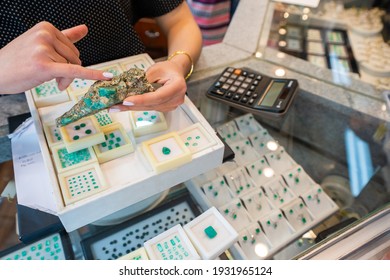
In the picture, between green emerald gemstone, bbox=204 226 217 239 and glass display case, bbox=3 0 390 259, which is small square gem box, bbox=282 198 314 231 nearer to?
glass display case, bbox=3 0 390 259

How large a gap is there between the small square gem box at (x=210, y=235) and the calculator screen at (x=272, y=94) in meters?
0.35

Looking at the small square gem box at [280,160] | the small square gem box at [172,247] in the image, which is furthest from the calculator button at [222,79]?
the small square gem box at [172,247]

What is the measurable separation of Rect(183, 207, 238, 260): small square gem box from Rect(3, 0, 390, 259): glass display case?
5 centimetres

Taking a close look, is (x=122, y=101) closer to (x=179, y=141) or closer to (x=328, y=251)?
(x=179, y=141)

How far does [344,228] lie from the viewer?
1.87ft

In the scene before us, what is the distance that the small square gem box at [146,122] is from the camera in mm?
578

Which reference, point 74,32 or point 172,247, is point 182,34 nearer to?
point 74,32

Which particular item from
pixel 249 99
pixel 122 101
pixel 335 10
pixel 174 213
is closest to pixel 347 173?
pixel 249 99

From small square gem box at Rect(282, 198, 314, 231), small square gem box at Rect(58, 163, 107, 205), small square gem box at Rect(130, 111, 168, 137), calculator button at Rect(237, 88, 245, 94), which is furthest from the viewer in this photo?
calculator button at Rect(237, 88, 245, 94)

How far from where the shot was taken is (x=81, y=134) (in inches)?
20.9

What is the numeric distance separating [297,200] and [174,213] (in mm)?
308

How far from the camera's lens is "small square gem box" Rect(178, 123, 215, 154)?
546mm

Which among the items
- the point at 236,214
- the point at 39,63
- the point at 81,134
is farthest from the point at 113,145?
the point at 236,214

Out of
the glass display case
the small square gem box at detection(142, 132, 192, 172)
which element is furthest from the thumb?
the glass display case
